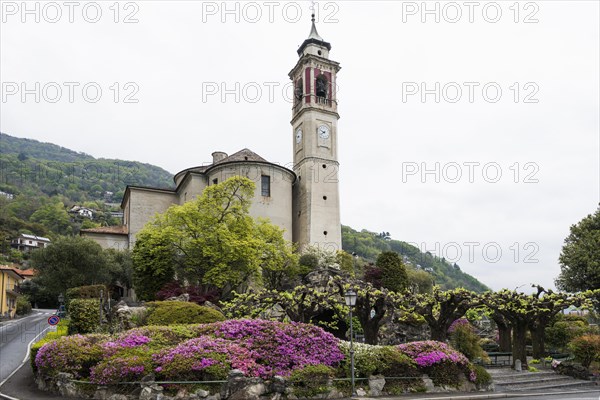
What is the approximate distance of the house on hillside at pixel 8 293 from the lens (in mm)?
51612

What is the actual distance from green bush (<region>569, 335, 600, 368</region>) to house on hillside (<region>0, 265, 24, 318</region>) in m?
49.0

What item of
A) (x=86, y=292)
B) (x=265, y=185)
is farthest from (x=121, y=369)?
(x=265, y=185)

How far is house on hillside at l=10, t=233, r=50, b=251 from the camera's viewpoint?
10138 centimetres

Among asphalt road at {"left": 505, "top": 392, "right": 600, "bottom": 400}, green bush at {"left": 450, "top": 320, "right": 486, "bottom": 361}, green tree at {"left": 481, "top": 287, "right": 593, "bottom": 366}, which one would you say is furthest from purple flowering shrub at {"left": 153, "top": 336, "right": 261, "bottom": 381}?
green bush at {"left": 450, "top": 320, "right": 486, "bottom": 361}

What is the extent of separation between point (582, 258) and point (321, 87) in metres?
30.7

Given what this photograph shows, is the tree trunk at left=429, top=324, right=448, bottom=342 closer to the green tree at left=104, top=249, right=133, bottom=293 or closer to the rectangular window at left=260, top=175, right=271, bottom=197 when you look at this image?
the rectangular window at left=260, top=175, right=271, bottom=197

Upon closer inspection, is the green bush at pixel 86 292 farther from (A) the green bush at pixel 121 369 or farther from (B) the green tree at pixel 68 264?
(A) the green bush at pixel 121 369

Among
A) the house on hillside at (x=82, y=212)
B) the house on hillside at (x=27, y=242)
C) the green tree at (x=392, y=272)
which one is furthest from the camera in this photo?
the house on hillside at (x=82, y=212)

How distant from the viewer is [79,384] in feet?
54.7

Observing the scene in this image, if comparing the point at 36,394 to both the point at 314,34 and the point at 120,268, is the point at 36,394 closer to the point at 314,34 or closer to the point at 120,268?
the point at 120,268

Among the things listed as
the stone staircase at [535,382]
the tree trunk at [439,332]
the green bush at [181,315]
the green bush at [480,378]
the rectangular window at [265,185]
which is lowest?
the stone staircase at [535,382]

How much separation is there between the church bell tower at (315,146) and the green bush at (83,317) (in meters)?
27.3

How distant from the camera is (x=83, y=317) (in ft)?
77.5

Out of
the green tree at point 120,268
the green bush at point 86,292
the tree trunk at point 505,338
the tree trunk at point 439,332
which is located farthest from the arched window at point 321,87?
the tree trunk at point 439,332
